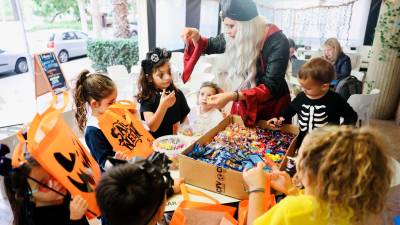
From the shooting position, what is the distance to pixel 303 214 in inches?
32.5

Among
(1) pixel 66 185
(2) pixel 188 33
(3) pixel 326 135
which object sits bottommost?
(1) pixel 66 185

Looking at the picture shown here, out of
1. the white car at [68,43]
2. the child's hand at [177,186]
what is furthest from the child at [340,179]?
the white car at [68,43]

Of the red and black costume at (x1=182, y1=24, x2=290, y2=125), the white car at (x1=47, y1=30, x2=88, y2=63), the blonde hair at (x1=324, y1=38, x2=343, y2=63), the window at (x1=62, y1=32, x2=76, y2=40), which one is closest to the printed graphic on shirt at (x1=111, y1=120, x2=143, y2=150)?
the red and black costume at (x1=182, y1=24, x2=290, y2=125)

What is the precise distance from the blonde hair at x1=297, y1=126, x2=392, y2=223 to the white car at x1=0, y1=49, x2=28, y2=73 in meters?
5.26

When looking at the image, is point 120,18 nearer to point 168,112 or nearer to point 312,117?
point 168,112

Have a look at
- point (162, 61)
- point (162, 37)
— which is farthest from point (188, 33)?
point (162, 37)

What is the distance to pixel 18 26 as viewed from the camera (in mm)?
3371

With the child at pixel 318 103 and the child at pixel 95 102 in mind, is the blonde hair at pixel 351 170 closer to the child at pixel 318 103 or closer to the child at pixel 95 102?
the child at pixel 318 103

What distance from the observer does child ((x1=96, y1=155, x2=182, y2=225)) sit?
85cm

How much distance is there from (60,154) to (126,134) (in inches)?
18.0

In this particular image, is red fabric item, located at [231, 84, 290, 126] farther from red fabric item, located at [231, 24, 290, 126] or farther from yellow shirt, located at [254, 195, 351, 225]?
yellow shirt, located at [254, 195, 351, 225]

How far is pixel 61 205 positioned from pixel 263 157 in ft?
2.91

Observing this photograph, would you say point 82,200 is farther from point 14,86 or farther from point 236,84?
point 14,86

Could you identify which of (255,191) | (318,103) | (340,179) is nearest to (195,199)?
(255,191)
